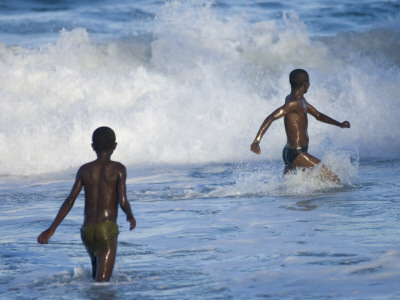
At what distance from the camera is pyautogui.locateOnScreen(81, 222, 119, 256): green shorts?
5.16m

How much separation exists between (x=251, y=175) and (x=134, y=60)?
8.01 m

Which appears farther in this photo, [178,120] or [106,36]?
[106,36]

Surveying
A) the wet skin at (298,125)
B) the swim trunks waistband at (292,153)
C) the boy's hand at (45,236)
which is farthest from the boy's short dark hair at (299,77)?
the boy's hand at (45,236)

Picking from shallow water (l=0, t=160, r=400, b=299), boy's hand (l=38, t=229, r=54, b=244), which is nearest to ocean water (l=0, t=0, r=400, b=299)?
shallow water (l=0, t=160, r=400, b=299)

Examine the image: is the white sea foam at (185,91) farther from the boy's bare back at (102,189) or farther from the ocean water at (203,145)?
the boy's bare back at (102,189)

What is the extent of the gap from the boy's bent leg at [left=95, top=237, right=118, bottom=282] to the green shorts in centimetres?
2

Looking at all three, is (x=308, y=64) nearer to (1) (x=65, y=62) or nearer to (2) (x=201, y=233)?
(1) (x=65, y=62)

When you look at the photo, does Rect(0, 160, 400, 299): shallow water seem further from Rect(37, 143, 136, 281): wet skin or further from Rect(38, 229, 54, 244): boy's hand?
Rect(38, 229, 54, 244): boy's hand

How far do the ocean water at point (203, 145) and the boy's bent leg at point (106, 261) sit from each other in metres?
0.09

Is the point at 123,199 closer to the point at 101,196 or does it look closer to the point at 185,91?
the point at 101,196

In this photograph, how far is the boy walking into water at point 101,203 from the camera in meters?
5.17

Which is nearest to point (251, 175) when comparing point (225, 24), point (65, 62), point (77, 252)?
point (77, 252)

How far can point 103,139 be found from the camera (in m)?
5.28

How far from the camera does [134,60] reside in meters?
17.0
